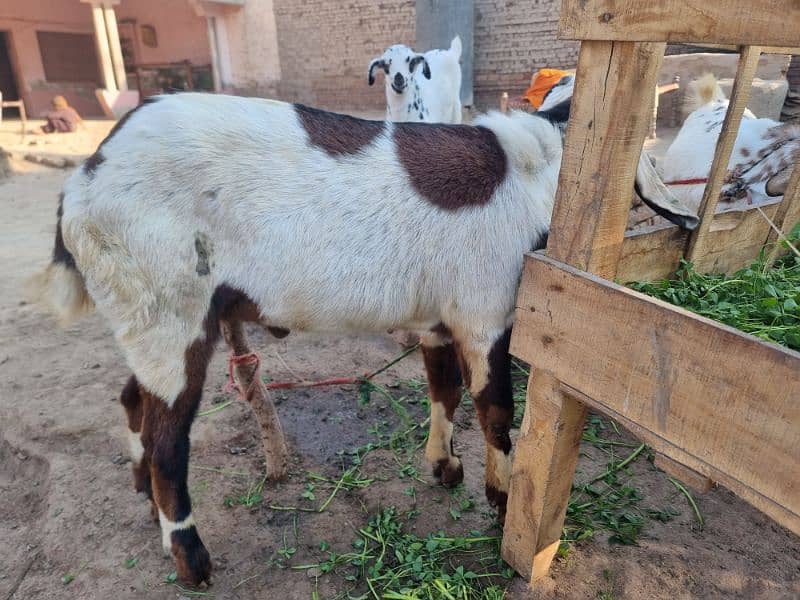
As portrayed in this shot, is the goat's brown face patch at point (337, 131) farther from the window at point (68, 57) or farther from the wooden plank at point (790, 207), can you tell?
the window at point (68, 57)

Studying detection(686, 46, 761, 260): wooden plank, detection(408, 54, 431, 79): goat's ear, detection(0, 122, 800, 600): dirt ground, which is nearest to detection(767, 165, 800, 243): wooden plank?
detection(686, 46, 761, 260): wooden plank

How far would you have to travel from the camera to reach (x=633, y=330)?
60.8 inches

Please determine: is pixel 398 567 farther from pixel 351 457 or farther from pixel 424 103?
pixel 424 103

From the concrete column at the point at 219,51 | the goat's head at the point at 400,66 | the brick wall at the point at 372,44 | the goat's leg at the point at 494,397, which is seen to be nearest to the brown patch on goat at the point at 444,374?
the goat's leg at the point at 494,397

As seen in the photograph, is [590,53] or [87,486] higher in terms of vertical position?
[590,53]

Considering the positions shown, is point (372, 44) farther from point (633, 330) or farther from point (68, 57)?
point (633, 330)

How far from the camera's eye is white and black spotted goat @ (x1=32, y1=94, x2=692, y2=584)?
6.72ft

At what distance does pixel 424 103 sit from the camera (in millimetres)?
7117

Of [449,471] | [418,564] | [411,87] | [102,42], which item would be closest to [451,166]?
[449,471]

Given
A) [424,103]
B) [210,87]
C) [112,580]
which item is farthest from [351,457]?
[210,87]

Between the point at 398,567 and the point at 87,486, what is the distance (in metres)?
1.72

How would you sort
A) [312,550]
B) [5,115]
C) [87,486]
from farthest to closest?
[5,115], [87,486], [312,550]

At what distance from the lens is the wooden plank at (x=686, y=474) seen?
148 cm

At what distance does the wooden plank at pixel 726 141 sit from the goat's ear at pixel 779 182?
2.15m
